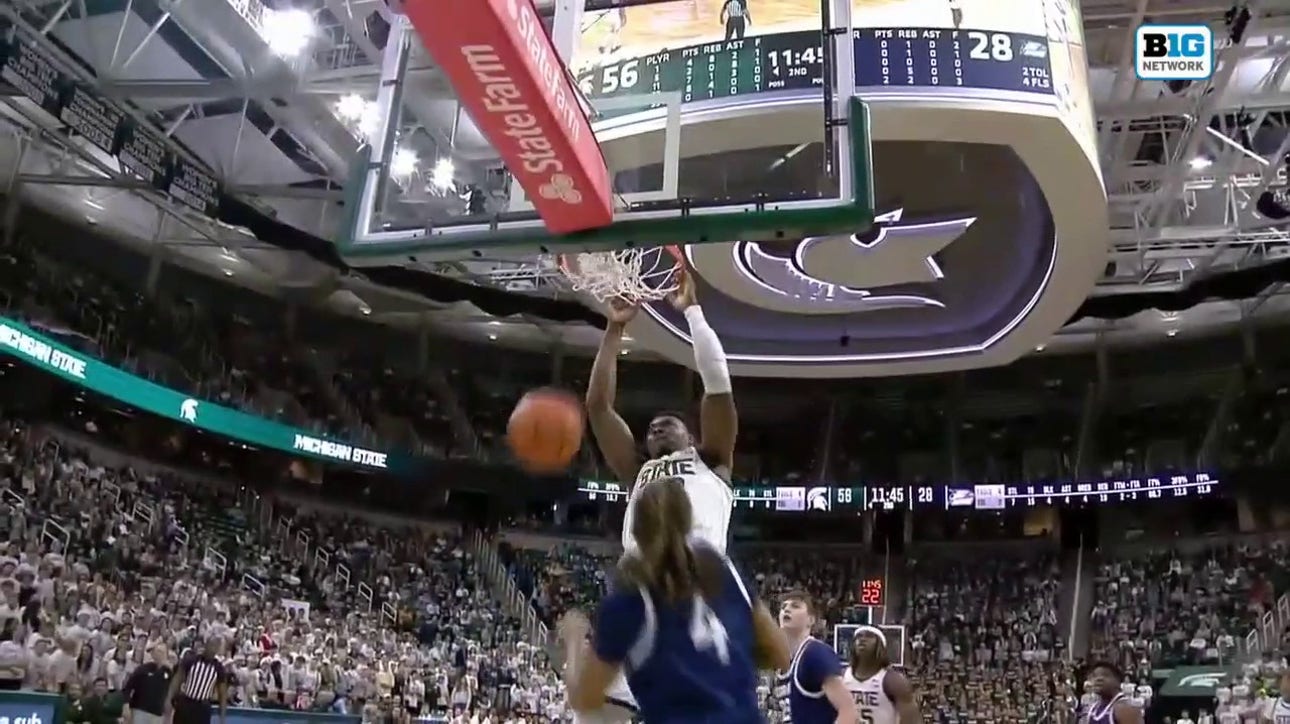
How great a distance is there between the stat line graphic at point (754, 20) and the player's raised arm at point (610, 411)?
2655 mm

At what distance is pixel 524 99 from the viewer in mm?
4273

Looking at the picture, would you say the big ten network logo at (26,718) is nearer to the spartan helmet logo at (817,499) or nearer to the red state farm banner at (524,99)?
the red state farm banner at (524,99)

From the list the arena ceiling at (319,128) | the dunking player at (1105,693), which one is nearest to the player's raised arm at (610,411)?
the dunking player at (1105,693)

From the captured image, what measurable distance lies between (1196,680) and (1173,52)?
1228cm

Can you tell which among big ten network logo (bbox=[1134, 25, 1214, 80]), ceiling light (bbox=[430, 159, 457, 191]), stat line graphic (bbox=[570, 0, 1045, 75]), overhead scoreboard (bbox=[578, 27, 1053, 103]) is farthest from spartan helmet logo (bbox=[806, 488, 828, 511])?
ceiling light (bbox=[430, 159, 457, 191])

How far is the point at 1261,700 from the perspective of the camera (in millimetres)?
16172

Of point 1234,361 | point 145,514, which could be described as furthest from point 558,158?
point 1234,361

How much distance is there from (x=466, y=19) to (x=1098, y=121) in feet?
47.6

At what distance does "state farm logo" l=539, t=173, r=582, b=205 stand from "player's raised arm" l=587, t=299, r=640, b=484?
0.77 meters

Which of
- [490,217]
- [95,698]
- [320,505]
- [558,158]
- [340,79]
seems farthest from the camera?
[320,505]

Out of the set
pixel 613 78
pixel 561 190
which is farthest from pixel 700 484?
pixel 613 78

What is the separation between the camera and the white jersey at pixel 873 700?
5723 mm

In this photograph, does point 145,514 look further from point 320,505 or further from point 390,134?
point 390,134

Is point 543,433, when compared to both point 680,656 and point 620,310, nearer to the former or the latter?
point 620,310
